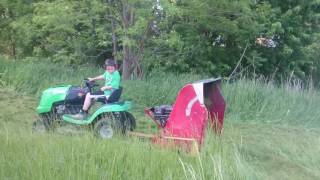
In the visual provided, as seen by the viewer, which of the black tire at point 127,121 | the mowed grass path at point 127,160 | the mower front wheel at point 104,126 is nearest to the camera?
the mowed grass path at point 127,160

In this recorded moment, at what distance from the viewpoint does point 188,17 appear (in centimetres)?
1288

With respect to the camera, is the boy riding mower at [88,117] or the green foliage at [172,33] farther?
the green foliage at [172,33]

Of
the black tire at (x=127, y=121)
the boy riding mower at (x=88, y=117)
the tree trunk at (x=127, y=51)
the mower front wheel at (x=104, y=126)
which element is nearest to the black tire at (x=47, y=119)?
the boy riding mower at (x=88, y=117)

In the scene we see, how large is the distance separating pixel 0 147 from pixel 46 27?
7.60 meters

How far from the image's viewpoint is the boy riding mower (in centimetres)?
812

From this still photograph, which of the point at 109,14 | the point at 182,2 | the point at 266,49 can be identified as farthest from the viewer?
the point at 266,49

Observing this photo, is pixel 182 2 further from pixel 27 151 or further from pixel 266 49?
pixel 27 151

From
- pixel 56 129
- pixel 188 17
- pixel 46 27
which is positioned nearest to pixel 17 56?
pixel 46 27

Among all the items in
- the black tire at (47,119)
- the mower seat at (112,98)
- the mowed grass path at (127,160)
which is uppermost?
the mowed grass path at (127,160)

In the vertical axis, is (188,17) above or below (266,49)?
above

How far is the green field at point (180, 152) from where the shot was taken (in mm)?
5121

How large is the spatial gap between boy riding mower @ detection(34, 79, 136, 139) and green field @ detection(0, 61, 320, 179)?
0.90 metres

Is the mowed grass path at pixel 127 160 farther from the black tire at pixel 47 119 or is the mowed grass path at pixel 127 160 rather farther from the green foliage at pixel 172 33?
the green foliage at pixel 172 33

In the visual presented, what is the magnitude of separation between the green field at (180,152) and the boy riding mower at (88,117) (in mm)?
903
